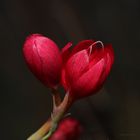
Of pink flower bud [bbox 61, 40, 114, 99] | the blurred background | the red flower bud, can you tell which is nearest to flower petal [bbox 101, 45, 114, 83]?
pink flower bud [bbox 61, 40, 114, 99]

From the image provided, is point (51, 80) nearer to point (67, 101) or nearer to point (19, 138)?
point (67, 101)

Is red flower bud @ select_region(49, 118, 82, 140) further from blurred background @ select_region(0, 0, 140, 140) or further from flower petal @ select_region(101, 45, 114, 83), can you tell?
blurred background @ select_region(0, 0, 140, 140)

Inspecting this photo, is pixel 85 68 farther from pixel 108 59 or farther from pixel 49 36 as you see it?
pixel 49 36

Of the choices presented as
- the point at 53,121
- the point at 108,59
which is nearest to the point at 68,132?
the point at 53,121

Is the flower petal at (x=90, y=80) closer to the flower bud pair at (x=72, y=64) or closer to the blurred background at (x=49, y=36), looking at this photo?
the flower bud pair at (x=72, y=64)

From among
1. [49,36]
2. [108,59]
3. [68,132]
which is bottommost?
[49,36]

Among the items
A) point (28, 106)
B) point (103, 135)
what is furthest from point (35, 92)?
point (103, 135)
